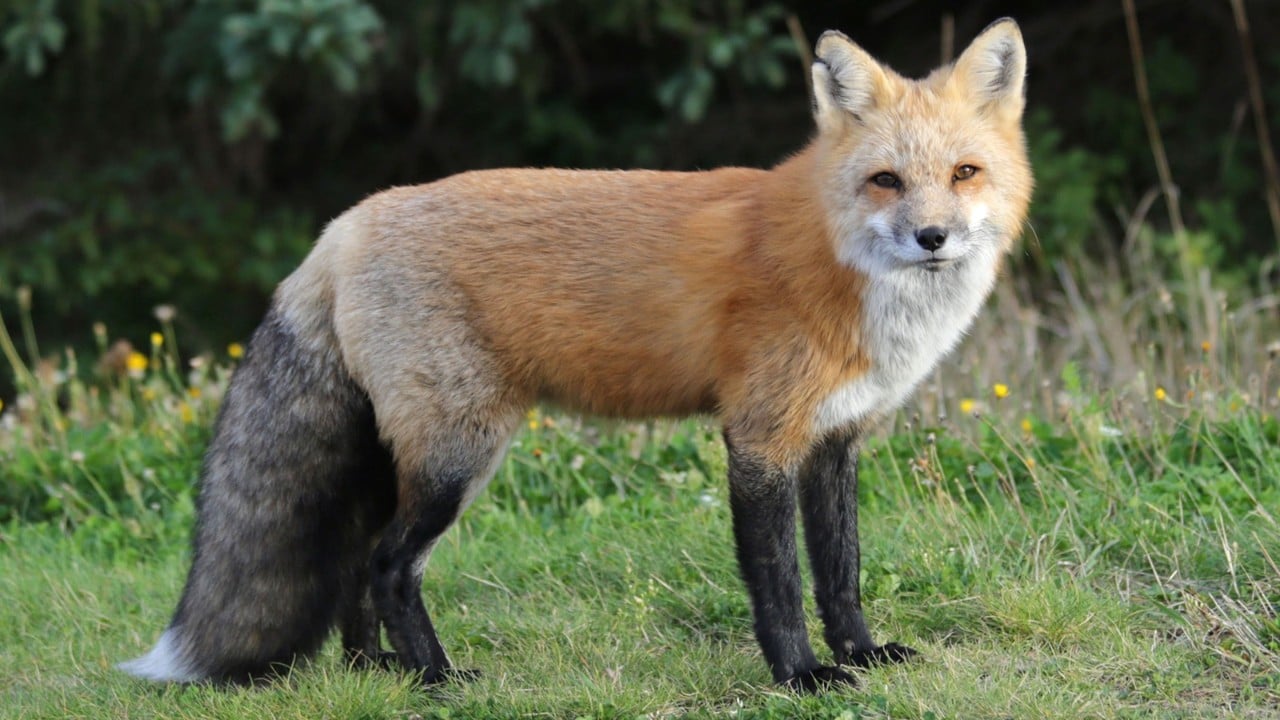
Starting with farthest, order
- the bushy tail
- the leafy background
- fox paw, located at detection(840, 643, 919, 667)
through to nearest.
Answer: the leafy background, the bushy tail, fox paw, located at detection(840, 643, 919, 667)

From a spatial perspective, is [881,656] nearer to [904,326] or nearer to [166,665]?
[904,326]

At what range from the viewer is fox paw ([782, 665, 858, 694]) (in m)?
3.74

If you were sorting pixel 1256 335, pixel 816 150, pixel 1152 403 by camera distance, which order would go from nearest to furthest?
pixel 816 150, pixel 1152 403, pixel 1256 335

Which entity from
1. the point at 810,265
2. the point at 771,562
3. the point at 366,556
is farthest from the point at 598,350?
the point at 366,556

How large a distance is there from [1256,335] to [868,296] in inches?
183

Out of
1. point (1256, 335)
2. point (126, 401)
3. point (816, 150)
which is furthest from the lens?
point (1256, 335)

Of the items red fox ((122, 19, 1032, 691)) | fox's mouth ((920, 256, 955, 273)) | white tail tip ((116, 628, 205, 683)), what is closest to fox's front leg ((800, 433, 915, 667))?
red fox ((122, 19, 1032, 691))

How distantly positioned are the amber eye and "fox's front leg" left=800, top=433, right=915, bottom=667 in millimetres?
800

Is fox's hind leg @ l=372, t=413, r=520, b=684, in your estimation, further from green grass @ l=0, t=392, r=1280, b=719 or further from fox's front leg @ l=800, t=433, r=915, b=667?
fox's front leg @ l=800, t=433, r=915, b=667

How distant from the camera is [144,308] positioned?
10742 mm

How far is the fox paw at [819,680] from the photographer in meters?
3.74

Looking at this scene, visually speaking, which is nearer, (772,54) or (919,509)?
(919,509)

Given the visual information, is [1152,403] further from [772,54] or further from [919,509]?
[772,54]

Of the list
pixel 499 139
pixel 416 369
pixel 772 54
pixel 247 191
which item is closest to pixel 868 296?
pixel 416 369
